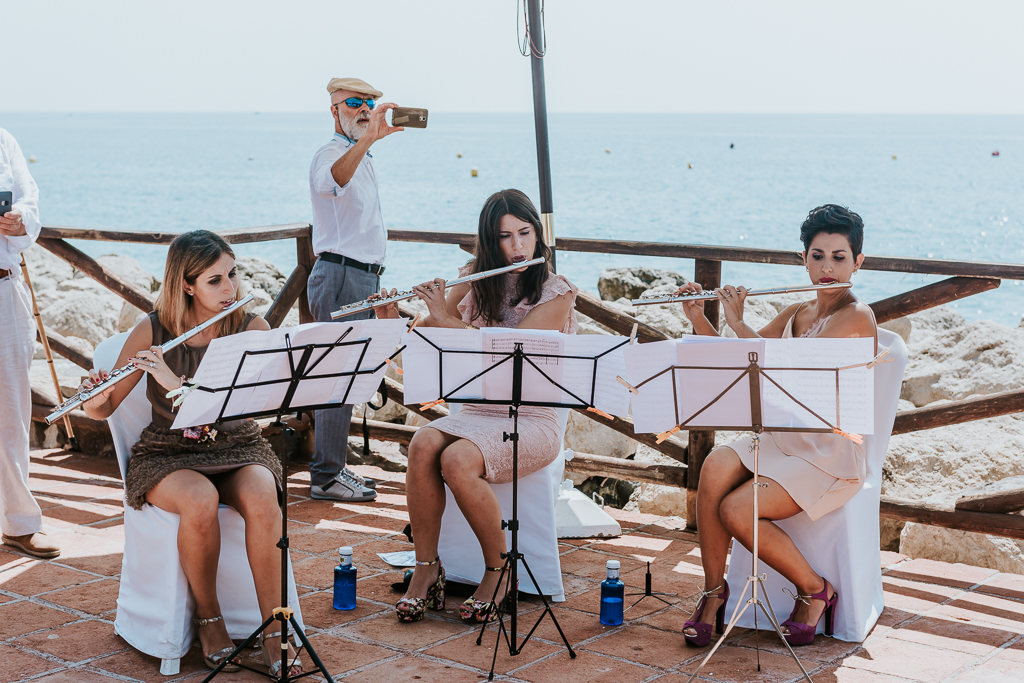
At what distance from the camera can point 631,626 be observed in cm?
297

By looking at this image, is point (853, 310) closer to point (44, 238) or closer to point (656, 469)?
point (656, 469)

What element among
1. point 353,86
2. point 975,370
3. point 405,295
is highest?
point 353,86

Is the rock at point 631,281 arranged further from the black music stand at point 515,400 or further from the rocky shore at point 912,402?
the black music stand at point 515,400

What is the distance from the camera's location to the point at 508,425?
3125 mm

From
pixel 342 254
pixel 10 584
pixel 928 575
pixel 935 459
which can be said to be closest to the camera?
pixel 10 584

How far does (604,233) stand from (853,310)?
2399 centimetres

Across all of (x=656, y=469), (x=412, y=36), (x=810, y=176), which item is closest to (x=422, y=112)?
(x=656, y=469)

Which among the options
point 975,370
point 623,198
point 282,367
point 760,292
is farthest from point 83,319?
point 623,198

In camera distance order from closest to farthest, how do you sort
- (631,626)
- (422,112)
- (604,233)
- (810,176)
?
(631,626) → (422,112) → (604,233) → (810,176)

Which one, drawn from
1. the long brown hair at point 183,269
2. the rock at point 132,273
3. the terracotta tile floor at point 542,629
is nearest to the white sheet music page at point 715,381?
the terracotta tile floor at point 542,629

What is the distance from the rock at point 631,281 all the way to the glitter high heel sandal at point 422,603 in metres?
7.76

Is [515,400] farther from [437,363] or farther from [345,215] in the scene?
[345,215]

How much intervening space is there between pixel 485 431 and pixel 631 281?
7879 millimetres

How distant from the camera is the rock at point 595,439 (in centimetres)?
549
